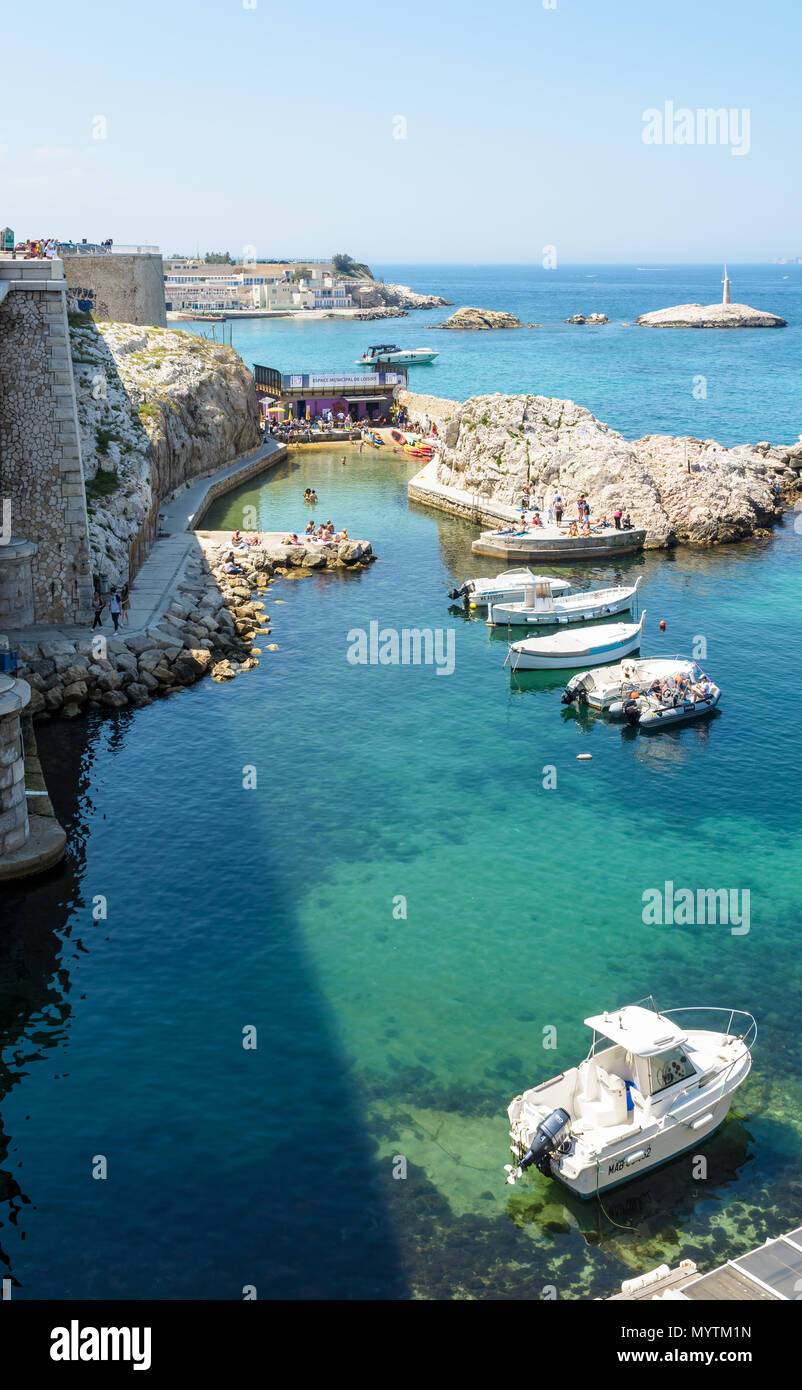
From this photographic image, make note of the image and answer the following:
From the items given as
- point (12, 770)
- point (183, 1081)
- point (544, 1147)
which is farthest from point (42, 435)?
point (544, 1147)

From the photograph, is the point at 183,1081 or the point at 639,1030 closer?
the point at 639,1030

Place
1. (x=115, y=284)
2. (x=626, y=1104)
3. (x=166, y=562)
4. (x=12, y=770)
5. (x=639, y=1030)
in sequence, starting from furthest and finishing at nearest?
(x=115, y=284) → (x=166, y=562) → (x=12, y=770) → (x=639, y=1030) → (x=626, y=1104)

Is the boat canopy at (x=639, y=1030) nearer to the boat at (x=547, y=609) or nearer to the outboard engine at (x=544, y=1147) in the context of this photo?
the outboard engine at (x=544, y=1147)

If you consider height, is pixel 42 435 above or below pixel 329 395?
below

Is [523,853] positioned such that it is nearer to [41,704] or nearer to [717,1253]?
[717,1253]

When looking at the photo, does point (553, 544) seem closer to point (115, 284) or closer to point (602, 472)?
point (602, 472)

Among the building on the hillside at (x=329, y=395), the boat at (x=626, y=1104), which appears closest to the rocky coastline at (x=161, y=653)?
the boat at (x=626, y=1104)
